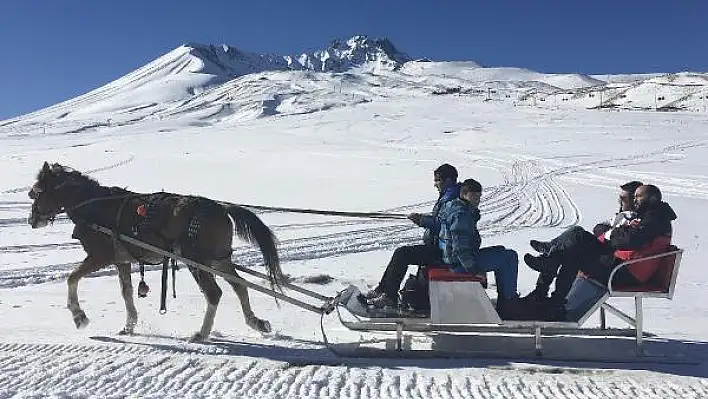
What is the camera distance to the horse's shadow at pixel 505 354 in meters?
5.21

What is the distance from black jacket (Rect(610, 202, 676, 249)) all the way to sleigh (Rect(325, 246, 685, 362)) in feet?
0.55

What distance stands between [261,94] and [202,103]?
927cm

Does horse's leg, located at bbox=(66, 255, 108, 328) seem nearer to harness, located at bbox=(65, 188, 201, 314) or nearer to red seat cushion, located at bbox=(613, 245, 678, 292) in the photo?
harness, located at bbox=(65, 188, 201, 314)

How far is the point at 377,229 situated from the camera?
13.6 meters

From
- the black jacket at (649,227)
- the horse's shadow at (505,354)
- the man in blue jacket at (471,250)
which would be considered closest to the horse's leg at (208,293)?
the horse's shadow at (505,354)

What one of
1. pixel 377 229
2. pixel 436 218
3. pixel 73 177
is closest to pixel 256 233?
pixel 436 218

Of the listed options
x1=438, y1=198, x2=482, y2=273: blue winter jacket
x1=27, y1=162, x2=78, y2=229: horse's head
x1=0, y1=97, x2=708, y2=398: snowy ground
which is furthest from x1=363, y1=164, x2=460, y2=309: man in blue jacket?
x1=27, y1=162, x2=78, y2=229: horse's head

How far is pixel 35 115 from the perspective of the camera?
112000 mm

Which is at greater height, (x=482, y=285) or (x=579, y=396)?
(x=482, y=285)

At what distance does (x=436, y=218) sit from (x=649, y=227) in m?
1.80

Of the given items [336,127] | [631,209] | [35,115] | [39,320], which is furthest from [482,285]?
[35,115]

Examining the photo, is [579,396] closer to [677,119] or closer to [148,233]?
[148,233]

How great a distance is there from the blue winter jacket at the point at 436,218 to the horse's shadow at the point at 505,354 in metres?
0.92

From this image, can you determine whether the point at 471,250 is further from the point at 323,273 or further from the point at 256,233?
the point at 323,273
